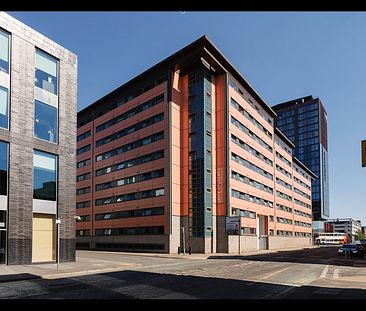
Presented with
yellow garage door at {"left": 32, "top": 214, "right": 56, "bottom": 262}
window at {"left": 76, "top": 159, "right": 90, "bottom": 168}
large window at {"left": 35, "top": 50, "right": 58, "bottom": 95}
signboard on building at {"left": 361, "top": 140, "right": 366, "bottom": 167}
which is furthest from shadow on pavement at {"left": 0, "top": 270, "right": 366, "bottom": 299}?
window at {"left": 76, "top": 159, "right": 90, "bottom": 168}

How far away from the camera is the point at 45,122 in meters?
30.7

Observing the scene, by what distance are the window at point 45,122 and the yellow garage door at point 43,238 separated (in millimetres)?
6036

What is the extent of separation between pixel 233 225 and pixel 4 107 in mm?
31854

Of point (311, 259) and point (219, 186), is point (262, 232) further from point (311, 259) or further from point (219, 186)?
point (311, 259)

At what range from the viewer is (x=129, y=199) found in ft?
197

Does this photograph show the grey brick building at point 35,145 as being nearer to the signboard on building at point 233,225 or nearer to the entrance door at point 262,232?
the signboard on building at point 233,225

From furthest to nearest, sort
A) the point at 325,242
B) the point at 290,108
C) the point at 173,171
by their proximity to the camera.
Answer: the point at 290,108
the point at 325,242
the point at 173,171

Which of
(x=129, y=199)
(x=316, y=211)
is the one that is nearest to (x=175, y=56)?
(x=129, y=199)

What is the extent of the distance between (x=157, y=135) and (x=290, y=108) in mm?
135722

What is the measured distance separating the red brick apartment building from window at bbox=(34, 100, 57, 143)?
878 inches

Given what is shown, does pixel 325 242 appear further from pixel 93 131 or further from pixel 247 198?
pixel 93 131

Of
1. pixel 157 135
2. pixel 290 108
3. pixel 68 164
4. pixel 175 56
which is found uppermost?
pixel 290 108

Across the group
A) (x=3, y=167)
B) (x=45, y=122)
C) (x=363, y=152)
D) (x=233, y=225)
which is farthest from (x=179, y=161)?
(x=363, y=152)

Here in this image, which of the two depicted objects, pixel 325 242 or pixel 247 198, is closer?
pixel 247 198
